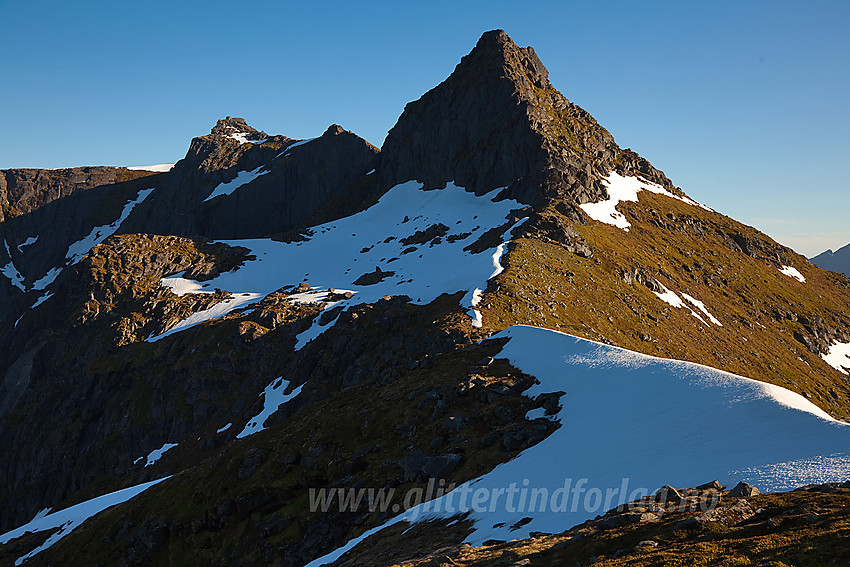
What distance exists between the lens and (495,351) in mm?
54062

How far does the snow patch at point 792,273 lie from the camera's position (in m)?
150

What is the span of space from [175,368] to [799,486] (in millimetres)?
99235

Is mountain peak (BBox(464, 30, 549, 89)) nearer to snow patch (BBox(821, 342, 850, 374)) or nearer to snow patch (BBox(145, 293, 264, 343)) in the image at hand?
snow patch (BBox(145, 293, 264, 343))

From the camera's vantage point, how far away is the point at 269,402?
274ft

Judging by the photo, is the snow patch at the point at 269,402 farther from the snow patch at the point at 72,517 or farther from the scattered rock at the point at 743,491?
the scattered rock at the point at 743,491

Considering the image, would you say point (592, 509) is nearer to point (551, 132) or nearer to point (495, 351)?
point (495, 351)

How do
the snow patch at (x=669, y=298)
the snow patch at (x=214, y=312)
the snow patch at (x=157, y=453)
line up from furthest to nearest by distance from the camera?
the snow patch at (x=214, y=312) < the snow patch at (x=669, y=298) < the snow patch at (x=157, y=453)

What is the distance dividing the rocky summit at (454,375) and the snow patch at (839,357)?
932 millimetres

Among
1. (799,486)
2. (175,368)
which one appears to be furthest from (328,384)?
(799,486)

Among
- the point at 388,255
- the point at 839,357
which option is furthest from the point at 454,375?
the point at 839,357

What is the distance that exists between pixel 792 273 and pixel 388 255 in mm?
110222

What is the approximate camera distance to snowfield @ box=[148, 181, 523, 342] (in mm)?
96938

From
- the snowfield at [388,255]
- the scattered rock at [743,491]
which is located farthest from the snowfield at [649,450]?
the snowfield at [388,255]

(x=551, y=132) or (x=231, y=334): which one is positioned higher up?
(x=551, y=132)
